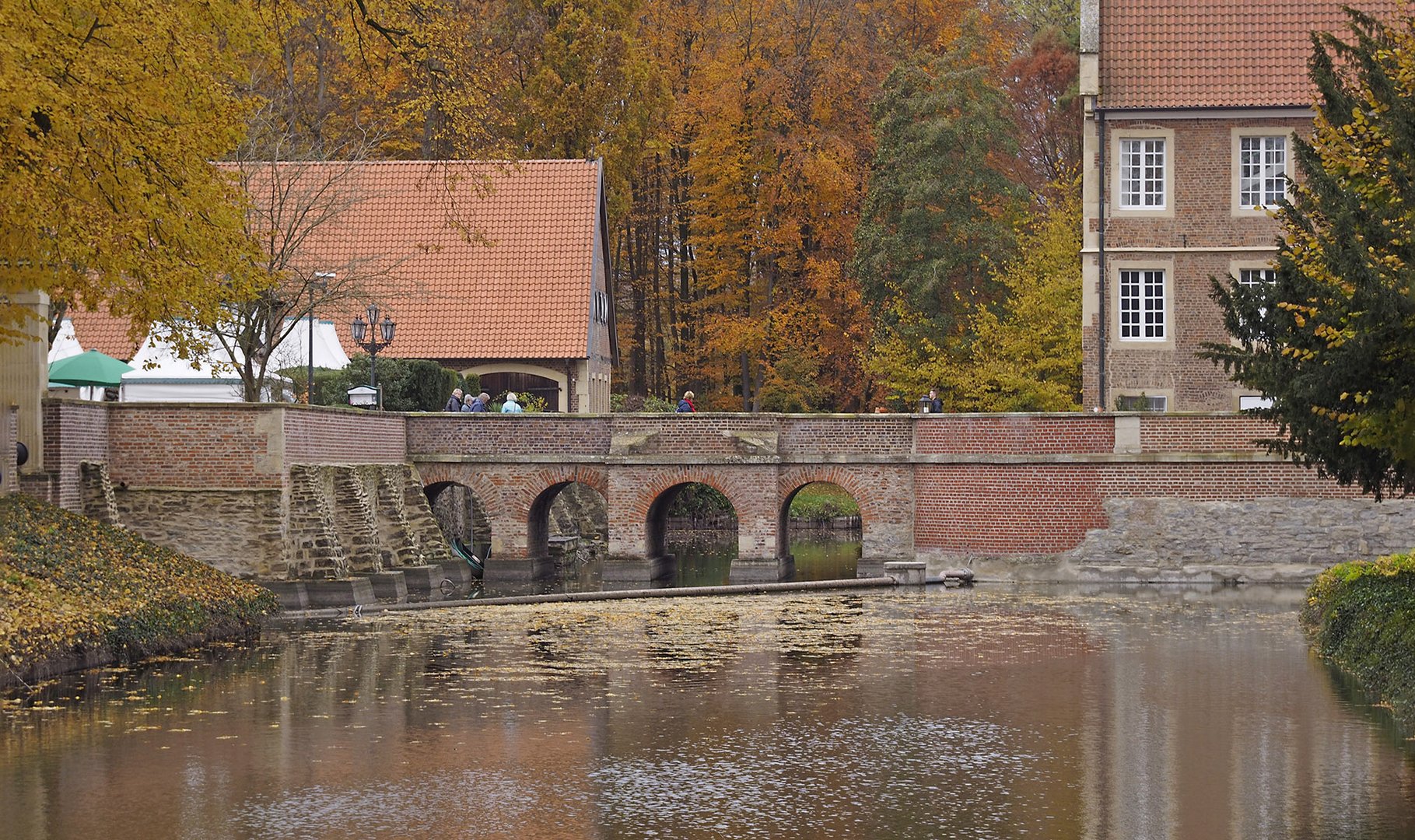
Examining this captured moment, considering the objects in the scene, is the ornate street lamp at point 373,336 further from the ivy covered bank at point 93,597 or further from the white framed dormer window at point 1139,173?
the white framed dormer window at point 1139,173

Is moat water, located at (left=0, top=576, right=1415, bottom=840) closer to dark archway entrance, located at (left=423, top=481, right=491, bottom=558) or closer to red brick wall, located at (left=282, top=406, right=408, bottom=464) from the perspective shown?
red brick wall, located at (left=282, top=406, right=408, bottom=464)

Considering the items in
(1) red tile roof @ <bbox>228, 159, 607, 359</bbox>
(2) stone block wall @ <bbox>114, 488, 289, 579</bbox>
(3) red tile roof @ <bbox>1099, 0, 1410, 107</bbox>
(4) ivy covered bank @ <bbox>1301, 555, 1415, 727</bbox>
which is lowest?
(4) ivy covered bank @ <bbox>1301, 555, 1415, 727</bbox>

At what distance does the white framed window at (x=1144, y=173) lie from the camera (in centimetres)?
3722

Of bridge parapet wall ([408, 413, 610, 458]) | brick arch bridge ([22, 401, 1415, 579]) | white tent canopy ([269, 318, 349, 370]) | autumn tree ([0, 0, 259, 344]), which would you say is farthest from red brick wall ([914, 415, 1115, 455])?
autumn tree ([0, 0, 259, 344])

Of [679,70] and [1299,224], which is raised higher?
[679,70]

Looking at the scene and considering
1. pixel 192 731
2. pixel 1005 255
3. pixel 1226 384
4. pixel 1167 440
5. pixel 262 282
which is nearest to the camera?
Answer: pixel 192 731

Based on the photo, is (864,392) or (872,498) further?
(864,392)

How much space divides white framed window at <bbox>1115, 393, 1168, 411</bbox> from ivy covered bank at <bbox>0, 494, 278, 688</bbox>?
1905cm

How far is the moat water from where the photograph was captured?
40.6 ft

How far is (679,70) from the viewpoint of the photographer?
50.8 metres

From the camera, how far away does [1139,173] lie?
3728cm

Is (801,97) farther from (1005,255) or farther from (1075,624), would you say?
(1075,624)

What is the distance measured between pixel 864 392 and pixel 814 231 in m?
4.66

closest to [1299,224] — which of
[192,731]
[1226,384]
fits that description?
[192,731]
